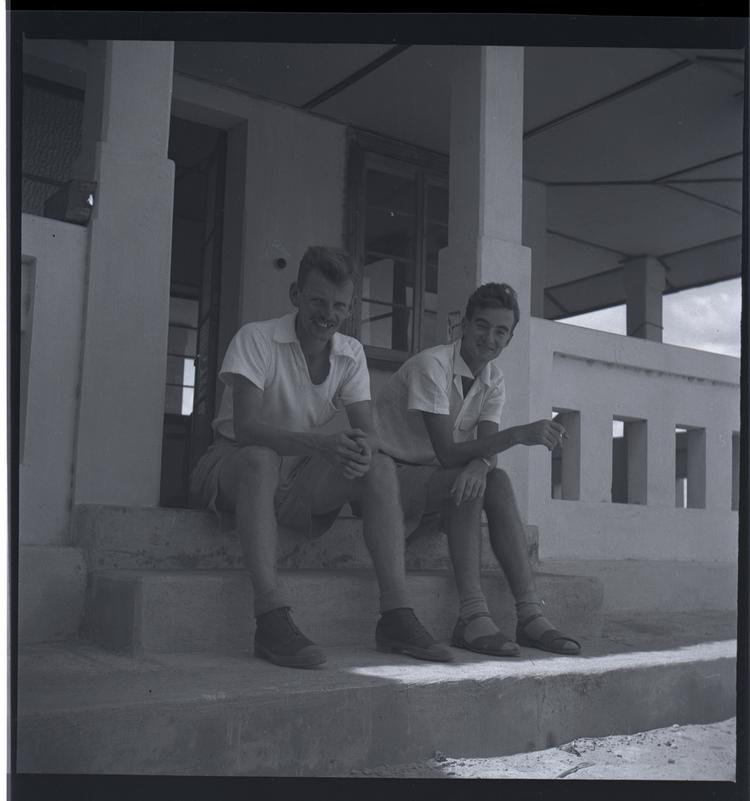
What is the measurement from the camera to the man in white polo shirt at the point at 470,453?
9.15ft

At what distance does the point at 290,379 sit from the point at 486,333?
687 millimetres

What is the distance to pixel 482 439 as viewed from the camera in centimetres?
297

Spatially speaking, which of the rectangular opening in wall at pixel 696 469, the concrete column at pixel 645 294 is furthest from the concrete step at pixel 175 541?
the concrete column at pixel 645 294

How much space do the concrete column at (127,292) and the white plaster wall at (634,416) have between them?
153 cm

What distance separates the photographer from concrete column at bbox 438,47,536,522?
362 centimetres

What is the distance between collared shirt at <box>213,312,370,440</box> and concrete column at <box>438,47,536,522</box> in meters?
0.77

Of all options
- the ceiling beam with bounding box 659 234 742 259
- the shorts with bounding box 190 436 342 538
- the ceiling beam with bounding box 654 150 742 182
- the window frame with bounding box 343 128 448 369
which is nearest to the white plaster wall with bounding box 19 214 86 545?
the shorts with bounding box 190 436 342 538

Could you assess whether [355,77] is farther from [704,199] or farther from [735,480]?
[735,480]

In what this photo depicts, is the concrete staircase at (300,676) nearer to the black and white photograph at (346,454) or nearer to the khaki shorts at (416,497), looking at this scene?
the black and white photograph at (346,454)

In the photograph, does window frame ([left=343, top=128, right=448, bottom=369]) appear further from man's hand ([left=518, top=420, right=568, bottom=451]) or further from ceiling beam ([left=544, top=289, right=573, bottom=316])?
ceiling beam ([left=544, top=289, right=573, bottom=316])

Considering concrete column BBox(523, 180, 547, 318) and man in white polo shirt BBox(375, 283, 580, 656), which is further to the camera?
concrete column BBox(523, 180, 547, 318)

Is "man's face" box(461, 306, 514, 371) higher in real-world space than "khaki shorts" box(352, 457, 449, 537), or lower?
higher

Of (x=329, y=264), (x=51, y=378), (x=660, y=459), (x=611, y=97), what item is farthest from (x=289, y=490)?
(x=611, y=97)

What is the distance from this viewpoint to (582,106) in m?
4.67
